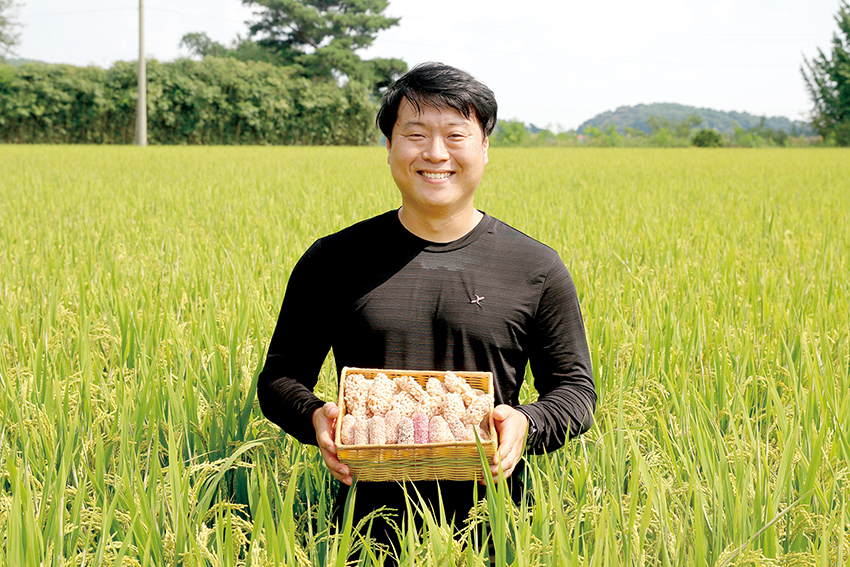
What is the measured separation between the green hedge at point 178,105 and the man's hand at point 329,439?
29.0 m

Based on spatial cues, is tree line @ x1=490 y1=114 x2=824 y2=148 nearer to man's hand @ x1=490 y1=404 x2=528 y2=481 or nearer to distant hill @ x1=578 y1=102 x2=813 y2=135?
man's hand @ x1=490 y1=404 x2=528 y2=481

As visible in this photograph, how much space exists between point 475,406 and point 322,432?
0.29m

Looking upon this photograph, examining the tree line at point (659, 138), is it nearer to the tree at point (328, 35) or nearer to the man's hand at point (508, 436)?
the tree at point (328, 35)

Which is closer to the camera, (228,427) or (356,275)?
(356,275)

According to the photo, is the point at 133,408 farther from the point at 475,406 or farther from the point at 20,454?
the point at 475,406

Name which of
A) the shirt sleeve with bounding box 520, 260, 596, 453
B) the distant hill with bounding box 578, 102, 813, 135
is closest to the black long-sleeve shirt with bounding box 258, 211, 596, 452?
the shirt sleeve with bounding box 520, 260, 596, 453

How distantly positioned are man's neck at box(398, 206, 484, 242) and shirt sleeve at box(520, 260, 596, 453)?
0.21 meters

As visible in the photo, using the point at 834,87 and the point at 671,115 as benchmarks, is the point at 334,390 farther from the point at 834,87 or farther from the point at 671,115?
the point at 671,115

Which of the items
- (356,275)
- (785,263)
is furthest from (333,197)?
(356,275)

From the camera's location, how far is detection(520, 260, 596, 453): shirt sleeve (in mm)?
1406

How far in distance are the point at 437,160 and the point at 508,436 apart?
57cm

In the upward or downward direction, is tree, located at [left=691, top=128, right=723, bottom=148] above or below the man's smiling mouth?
above

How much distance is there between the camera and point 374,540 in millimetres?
1307

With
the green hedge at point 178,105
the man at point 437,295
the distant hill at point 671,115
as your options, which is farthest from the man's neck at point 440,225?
the distant hill at point 671,115
